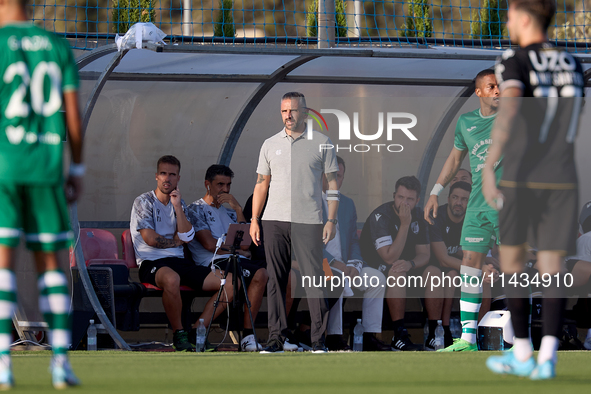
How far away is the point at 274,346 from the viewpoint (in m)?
6.47

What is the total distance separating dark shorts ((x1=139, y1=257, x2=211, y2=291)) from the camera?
291 inches

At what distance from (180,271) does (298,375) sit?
348cm

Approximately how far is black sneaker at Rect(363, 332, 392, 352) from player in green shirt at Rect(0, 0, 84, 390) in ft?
13.0

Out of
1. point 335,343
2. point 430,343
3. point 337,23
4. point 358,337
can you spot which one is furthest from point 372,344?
point 337,23

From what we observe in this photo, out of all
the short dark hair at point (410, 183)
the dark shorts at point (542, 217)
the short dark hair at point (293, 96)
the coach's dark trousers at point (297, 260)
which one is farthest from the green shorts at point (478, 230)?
the dark shorts at point (542, 217)

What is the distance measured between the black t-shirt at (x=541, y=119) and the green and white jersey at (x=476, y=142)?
219cm

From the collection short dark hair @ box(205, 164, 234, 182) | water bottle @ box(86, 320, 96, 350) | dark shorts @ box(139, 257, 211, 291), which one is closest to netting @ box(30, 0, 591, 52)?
short dark hair @ box(205, 164, 234, 182)

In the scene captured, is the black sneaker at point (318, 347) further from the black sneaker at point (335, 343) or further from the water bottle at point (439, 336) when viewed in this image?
the water bottle at point (439, 336)

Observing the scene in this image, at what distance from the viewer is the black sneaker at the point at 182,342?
7.02 metres

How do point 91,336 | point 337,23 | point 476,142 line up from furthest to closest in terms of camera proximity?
point 337,23
point 91,336
point 476,142

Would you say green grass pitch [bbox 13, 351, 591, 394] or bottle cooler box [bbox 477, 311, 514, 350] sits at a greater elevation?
green grass pitch [bbox 13, 351, 591, 394]

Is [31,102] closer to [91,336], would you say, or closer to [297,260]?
[297,260]

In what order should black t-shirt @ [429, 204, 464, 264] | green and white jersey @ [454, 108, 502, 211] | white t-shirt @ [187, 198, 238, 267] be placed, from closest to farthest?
green and white jersey @ [454, 108, 502, 211], black t-shirt @ [429, 204, 464, 264], white t-shirt @ [187, 198, 238, 267]

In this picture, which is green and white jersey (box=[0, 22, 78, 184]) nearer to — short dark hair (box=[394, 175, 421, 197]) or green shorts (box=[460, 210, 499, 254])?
green shorts (box=[460, 210, 499, 254])
